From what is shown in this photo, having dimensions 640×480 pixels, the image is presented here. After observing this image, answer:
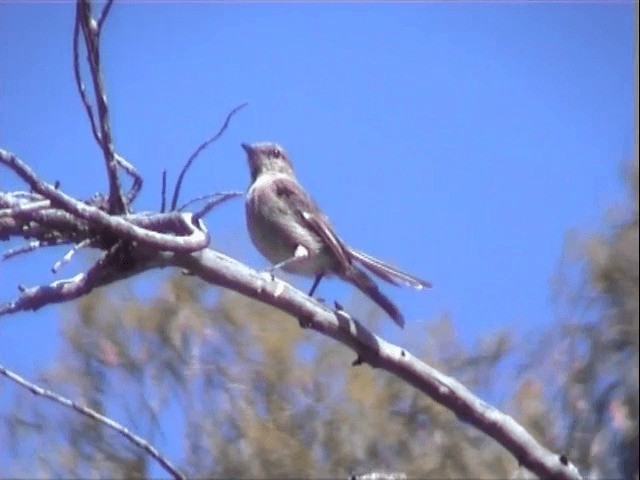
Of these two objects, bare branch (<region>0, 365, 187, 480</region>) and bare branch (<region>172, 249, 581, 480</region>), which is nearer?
bare branch (<region>0, 365, 187, 480</region>)

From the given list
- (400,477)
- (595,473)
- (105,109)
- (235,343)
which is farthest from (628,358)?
(105,109)

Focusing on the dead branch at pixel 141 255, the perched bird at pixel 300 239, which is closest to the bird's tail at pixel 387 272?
the perched bird at pixel 300 239

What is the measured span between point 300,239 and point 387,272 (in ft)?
1.54

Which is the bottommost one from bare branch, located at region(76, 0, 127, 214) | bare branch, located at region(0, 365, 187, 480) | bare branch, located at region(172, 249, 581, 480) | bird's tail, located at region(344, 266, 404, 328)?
bare branch, located at region(0, 365, 187, 480)

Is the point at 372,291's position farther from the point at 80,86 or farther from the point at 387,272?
the point at 80,86

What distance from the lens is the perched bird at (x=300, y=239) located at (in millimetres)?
2643

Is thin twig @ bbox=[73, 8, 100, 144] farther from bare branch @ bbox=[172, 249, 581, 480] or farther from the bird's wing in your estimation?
the bird's wing

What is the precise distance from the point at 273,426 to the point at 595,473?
1.79 meters

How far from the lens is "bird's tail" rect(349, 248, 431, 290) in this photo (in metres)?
2.38

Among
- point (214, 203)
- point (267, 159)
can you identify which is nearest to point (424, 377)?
point (214, 203)

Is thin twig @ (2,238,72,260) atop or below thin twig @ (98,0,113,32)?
below

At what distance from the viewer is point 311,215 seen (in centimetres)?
301

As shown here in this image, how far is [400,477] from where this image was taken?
160 cm

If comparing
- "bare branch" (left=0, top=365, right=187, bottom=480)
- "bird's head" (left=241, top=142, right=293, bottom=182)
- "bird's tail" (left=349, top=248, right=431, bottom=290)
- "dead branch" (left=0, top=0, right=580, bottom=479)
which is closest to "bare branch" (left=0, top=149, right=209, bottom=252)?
"dead branch" (left=0, top=0, right=580, bottom=479)
